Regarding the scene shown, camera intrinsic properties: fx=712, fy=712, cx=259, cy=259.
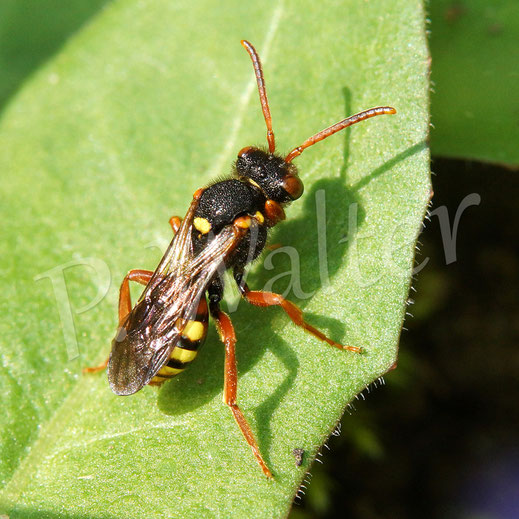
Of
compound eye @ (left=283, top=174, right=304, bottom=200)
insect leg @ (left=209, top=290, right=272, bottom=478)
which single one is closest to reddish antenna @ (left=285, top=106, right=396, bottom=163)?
compound eye @ (left=283, top=174, right=304, bottom=200)

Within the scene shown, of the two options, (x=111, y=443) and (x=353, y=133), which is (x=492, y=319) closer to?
(x=353, y=133)

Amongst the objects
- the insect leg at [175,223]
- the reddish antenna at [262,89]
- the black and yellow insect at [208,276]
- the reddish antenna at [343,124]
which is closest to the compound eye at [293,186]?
the black and yellow insect at [208,276]

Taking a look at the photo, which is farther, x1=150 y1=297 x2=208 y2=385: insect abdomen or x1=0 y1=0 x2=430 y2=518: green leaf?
x1=150 y1=297 x2=208 y2=385: insect abdomen

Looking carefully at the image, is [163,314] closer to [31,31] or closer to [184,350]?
[184,350]

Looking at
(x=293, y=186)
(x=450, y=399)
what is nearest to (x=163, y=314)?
(x=293, y=186)

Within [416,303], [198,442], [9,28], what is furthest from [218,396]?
[9,28]

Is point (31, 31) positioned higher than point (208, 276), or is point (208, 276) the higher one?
point (31, 31)

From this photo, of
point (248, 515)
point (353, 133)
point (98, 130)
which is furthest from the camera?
point (98, 130)

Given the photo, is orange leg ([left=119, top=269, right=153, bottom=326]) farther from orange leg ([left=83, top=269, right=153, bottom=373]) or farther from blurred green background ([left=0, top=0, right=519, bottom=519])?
blurred green background ([left=0, top=0, right=519, bottom=519])
